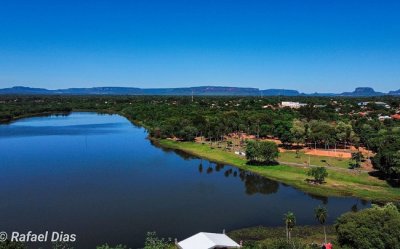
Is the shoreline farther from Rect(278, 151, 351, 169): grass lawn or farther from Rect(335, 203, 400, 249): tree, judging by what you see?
Rect(335, 203, 400, 249): tree

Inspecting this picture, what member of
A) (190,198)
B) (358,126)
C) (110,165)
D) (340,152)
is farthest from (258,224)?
(358,126)

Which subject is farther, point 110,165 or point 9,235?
point 110,165

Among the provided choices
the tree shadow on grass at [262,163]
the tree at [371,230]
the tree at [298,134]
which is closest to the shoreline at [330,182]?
the tree shadow on grass at [262,163]

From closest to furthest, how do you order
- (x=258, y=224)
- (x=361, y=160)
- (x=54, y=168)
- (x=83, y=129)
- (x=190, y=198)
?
1. (x=258, y=224)
2. (x=190, y=198)
3. (x=54, y=168)
4. (x=361, y=160)
5. (x=83, y=129)

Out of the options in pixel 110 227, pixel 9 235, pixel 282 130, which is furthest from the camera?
pixel 282 130

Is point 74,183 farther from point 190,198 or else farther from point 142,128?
point 142,128

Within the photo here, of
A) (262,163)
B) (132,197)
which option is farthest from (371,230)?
(262,163)

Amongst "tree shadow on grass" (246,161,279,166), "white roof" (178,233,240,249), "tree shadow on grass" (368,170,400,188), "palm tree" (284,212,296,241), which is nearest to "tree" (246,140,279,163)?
"tree shadow on grass" (246,161,279,166)

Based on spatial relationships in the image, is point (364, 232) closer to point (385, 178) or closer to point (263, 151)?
point (385, 178)
